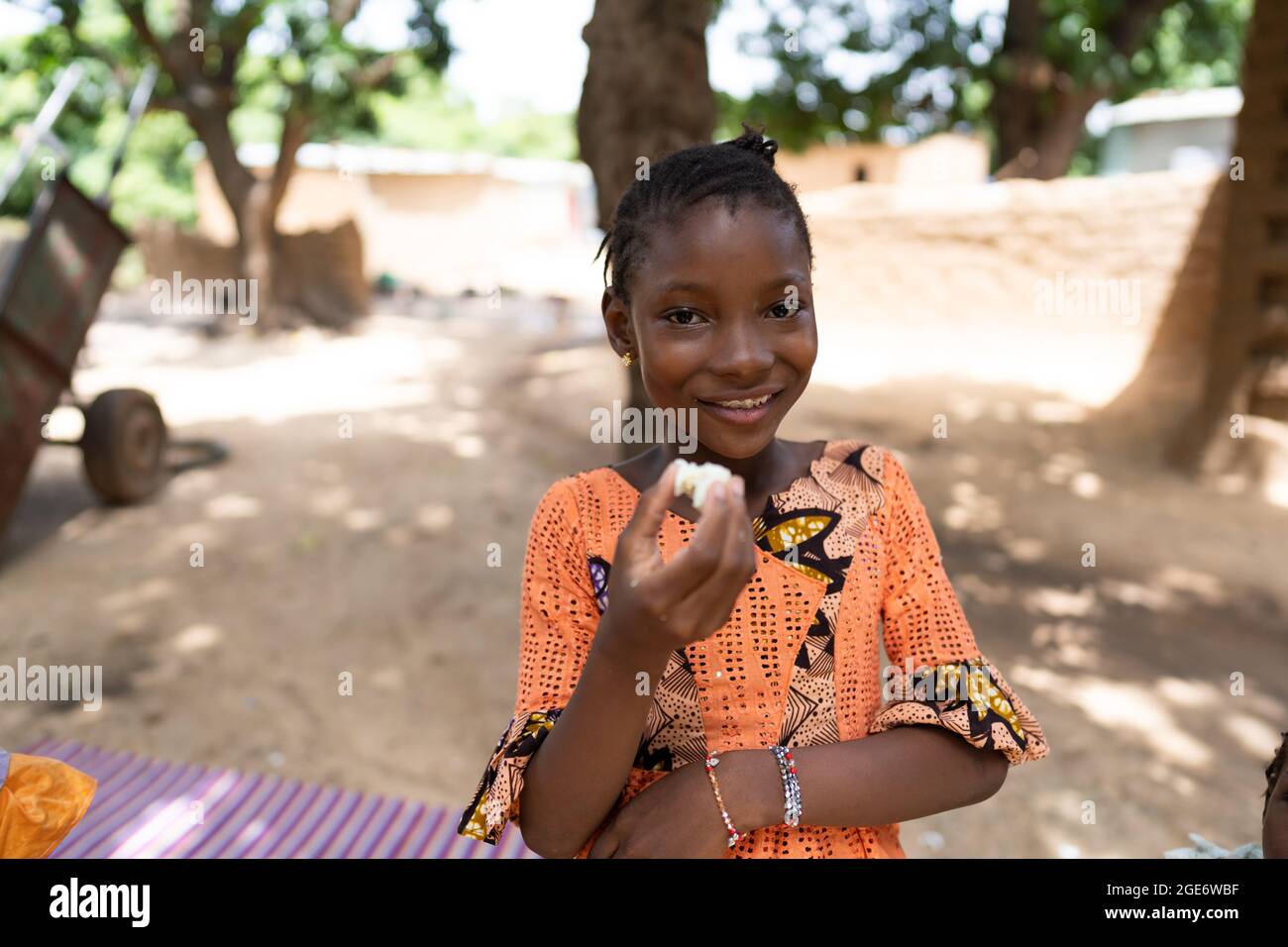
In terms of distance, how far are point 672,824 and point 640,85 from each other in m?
3.45

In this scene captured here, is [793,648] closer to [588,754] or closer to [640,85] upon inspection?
[588,754]

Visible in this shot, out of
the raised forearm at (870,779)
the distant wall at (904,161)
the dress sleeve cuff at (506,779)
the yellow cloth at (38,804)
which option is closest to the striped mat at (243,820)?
the yellow cloth at (38,804)

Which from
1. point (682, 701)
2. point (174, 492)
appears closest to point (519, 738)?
point (682, 701)

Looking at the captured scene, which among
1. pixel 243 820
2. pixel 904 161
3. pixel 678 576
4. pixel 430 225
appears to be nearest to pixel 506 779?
pixel 678 576

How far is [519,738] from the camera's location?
1.14 metres

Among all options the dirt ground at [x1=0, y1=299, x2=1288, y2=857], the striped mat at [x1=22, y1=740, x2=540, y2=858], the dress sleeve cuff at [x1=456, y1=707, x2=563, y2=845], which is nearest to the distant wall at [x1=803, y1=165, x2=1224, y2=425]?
the dirt ground at [x1=0, y1=299, x2=1288, y2=857]

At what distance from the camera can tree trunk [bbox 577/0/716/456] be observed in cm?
385

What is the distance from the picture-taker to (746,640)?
49.1 inches

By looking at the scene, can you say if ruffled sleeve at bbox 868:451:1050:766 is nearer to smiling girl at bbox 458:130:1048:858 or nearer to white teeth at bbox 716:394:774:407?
smiling girl at bbox 458:130:1048:858

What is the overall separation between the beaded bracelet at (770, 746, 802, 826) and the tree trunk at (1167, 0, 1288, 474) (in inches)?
222

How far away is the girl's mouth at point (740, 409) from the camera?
120 cm

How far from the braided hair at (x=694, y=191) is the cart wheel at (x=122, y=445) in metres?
4.95

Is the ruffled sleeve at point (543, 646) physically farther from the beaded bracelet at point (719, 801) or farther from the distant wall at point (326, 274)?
the distant wall at point (326, 274)

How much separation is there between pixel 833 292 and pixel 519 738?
9.28 meters
